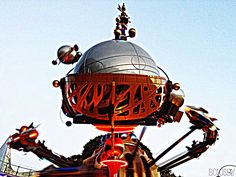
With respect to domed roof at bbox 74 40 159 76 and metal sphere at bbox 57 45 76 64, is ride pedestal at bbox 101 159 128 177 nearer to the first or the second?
domed roof at bbox 74 40 159 76

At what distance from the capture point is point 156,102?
6.66m

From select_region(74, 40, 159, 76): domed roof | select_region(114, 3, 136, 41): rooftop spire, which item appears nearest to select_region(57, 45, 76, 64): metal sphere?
select_region(74, 40, 159, 76): domed roof

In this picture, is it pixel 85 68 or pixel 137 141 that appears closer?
pixel 85 68

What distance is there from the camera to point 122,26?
7.48 m

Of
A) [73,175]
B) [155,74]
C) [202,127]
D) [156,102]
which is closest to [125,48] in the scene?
[155,74]

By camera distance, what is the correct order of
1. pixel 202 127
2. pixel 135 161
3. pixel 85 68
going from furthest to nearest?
pixel 135 161
pixel 202 127
pixel 85 68

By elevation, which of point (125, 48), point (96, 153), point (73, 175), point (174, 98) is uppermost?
point (125, 48)

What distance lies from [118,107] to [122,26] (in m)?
1.89

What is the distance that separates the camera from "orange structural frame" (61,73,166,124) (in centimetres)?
622

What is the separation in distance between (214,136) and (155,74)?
5.66 feet

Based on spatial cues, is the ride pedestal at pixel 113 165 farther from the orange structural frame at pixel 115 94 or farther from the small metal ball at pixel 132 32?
the small metal ball at pixel 132 32

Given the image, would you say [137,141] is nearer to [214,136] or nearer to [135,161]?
[135,161]

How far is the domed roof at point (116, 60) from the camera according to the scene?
6293 millimetres

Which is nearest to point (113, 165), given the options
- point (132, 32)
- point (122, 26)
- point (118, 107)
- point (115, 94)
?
point (118, 107)
